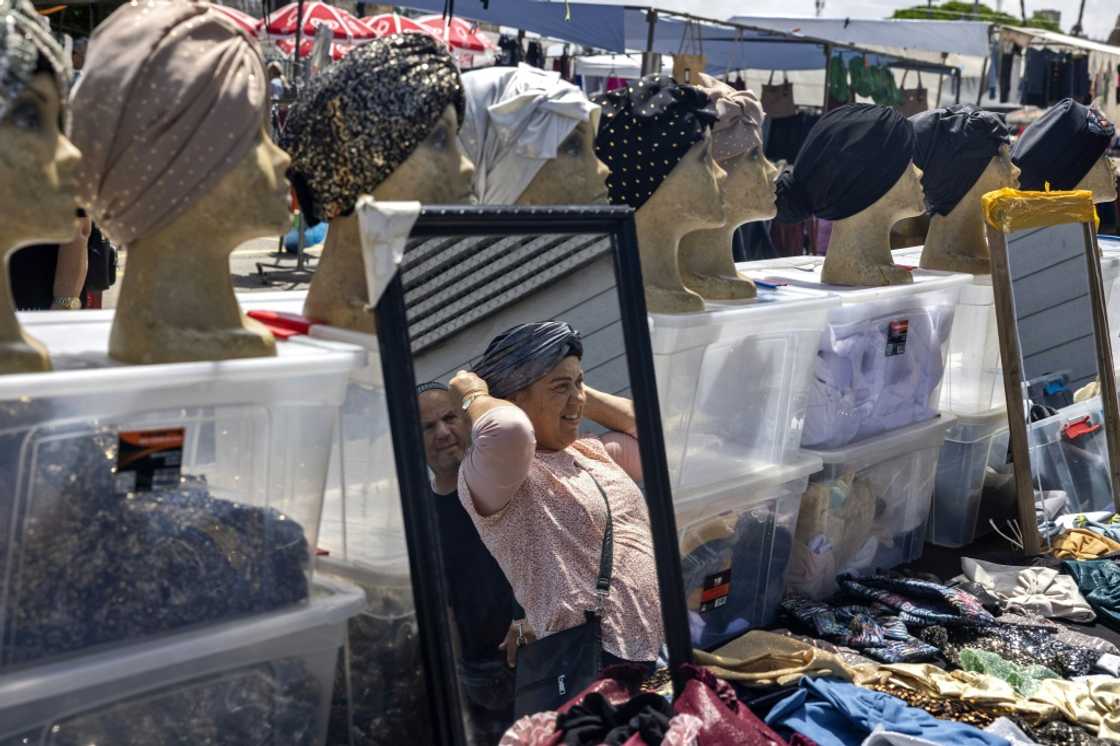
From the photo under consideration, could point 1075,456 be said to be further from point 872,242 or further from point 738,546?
point 738,546

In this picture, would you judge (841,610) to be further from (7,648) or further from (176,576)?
(7,648)

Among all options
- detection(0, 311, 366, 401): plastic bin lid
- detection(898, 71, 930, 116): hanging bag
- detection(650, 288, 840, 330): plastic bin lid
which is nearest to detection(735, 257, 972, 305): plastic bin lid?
detection(650, 288, 840, 330): plastic bin lid

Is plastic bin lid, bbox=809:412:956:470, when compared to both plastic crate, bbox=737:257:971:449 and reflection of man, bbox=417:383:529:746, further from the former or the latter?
reflection of man, bbox=417:383:529:746

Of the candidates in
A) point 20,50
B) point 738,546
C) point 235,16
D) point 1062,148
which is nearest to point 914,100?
point 1062,148

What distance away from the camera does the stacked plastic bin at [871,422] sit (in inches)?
153

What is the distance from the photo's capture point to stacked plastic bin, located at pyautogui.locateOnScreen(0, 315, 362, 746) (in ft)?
6.36

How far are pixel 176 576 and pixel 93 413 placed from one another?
1.00 ft

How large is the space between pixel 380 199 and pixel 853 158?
6.79ft

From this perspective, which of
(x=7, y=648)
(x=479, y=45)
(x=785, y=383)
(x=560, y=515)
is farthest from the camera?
(x=479, y=45)

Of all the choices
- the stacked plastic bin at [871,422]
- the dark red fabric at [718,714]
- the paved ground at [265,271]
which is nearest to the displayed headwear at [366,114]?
the dark red fabric at [718,714]

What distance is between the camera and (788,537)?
149 inches

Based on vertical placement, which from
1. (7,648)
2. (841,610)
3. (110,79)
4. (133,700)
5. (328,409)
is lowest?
(841,610)

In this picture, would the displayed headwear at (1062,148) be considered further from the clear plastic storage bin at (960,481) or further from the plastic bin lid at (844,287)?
the clear plastic storage bin at (960,481)

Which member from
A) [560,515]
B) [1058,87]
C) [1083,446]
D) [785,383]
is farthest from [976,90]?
[560,515]
